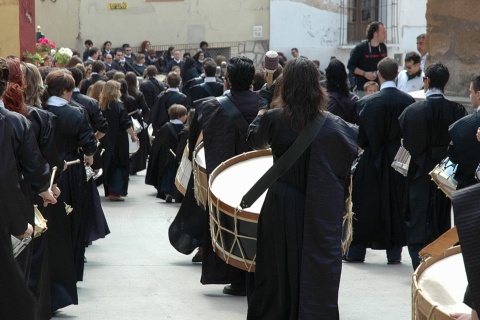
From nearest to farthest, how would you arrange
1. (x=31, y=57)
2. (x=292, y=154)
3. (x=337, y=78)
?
(x=292, y=154)
(x=337, y=78)
(x=31, y=57)

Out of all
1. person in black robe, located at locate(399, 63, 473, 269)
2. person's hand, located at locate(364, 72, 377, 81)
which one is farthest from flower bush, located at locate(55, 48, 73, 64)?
person in black robe, located at locate(399, 63, 473, 269)

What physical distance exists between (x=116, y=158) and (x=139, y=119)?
148 cm

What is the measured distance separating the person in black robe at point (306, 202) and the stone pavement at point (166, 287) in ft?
5.53

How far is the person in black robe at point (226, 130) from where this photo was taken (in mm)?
8109

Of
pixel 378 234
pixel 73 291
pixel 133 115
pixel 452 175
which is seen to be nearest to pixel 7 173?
pixel 73 291

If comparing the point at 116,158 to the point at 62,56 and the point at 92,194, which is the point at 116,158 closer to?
the point at 62,56

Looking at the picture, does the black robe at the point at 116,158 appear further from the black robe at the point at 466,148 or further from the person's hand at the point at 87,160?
the black robe at the point at 466,148

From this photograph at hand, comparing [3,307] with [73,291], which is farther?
[73,291]

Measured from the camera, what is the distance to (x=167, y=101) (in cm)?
1631

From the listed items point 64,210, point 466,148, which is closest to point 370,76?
point 466,148

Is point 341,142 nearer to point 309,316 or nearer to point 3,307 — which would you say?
point 309,316

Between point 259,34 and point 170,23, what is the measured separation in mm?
2723

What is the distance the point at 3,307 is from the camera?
5.74 meters

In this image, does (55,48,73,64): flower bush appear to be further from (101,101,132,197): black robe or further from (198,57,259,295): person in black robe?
(198,57,259,295): person in black robe
